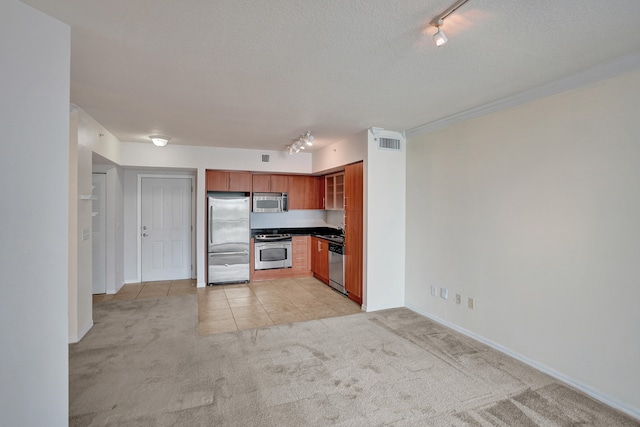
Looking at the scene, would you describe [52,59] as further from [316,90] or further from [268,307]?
[268,307]

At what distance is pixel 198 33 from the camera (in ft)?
6.46

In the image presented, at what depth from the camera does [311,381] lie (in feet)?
8.75

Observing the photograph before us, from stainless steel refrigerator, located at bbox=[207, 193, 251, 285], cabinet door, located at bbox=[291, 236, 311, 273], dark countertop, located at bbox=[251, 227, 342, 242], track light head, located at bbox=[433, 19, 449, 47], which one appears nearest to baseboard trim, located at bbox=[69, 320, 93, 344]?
stainless steel refrigerator, located at bbox=[207, 193, 251, 285]

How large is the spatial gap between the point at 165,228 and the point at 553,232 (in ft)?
20.3

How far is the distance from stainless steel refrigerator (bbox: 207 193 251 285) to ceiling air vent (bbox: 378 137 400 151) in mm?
2891

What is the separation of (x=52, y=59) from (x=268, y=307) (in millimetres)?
3726

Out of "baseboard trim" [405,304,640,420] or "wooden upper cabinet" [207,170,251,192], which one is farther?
"wooden upper cabinet" [207,170,251,192]

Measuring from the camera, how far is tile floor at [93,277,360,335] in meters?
4.12

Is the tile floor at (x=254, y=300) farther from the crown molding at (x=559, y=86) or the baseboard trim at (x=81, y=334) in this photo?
the crown molding at (x=559, y=86)

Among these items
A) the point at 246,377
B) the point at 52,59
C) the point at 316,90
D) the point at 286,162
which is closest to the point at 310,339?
the point at 246,377

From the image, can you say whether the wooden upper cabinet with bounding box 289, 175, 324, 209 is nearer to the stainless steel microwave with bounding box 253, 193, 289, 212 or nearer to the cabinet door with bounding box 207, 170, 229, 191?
the stainless steel microwave with bounding box 253, 193, 289, 212

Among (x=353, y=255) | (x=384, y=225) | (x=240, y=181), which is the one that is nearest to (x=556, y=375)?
(x=384, y=225)

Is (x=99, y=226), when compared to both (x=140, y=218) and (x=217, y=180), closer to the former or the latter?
(x=140, y=218)

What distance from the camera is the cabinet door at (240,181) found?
6055 mm
